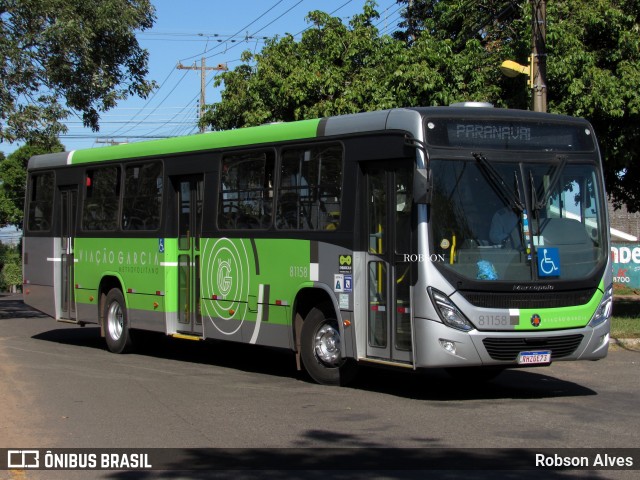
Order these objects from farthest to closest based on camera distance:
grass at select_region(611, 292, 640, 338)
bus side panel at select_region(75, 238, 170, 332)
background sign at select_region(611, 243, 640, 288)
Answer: background sign at select_region(611, 243, 640, 288) → grass at select_region(611, 292, 640, 338) → bus side panel at select_region(75, 238, 170, 332)

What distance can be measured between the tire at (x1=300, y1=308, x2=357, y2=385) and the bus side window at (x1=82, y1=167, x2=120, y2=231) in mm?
5364

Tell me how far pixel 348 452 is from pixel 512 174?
13.7 ft

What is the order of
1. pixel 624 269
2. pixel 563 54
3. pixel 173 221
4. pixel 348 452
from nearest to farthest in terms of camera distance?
pixel 348 452 → pixel 173 221 → pixel 563 54 → pixel 624 269

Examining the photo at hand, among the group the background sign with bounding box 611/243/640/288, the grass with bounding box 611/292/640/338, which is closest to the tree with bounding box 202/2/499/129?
the grass with bounding box 611/292/640/338

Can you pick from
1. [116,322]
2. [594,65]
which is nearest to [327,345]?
[116,322]

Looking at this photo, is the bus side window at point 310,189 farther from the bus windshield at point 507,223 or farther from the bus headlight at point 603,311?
the bus headlight at point 603,311

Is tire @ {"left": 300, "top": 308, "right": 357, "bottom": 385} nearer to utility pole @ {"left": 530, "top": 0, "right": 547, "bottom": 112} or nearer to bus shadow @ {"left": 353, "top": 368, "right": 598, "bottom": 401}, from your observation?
bus shadow @ {"left": 353, "top": 368, "right": 598, "bottom": 401}

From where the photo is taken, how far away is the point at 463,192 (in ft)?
34.5

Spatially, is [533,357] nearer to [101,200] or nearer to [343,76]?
[101,200]

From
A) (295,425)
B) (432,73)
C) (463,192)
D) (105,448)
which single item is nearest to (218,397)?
(295,425)

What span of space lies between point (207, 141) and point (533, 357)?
607 cm

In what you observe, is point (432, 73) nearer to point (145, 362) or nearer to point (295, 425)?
point (145, 362)

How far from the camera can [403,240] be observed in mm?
10742

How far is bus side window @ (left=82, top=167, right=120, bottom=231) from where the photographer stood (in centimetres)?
1620
